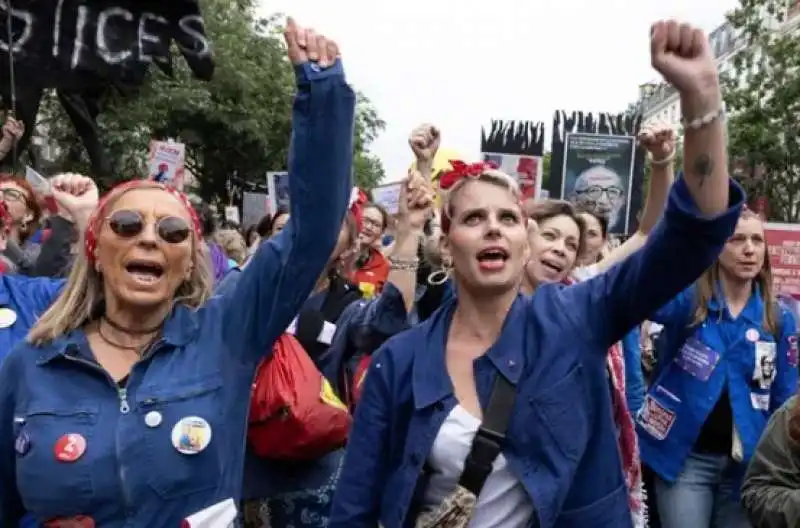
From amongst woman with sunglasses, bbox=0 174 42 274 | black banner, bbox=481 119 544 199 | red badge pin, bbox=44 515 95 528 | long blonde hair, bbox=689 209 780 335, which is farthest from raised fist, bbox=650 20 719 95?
black banner, bbox=481 119 544 199

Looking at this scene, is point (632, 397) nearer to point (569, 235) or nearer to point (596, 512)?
point (569, 235)

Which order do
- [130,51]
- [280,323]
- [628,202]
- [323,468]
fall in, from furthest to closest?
[628,202] → [130,51] → [323,468] → [280,323]

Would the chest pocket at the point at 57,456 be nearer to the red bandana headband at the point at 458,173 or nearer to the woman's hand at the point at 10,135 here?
the red bandana headband at the point at 458,173

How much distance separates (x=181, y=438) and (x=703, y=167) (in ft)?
4.16

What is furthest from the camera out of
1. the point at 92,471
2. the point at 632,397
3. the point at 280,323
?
the point at 632,397

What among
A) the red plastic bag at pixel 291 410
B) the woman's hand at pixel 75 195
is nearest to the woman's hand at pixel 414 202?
the red plastic bag at pixel 291 410

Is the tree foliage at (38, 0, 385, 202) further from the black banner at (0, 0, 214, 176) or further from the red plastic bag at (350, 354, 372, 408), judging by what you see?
the red plastic bag at (350, 354, 372, 408)

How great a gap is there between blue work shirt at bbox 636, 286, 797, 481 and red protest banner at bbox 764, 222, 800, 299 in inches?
187

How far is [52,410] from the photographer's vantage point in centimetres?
238

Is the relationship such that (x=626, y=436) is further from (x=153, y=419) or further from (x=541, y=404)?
(x=153, y=419)

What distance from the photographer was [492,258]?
2629 millimetres

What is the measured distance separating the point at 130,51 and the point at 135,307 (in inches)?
346

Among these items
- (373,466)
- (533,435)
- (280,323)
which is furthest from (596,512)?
(280,323)

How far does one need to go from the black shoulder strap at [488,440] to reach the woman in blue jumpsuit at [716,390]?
2.11 m
